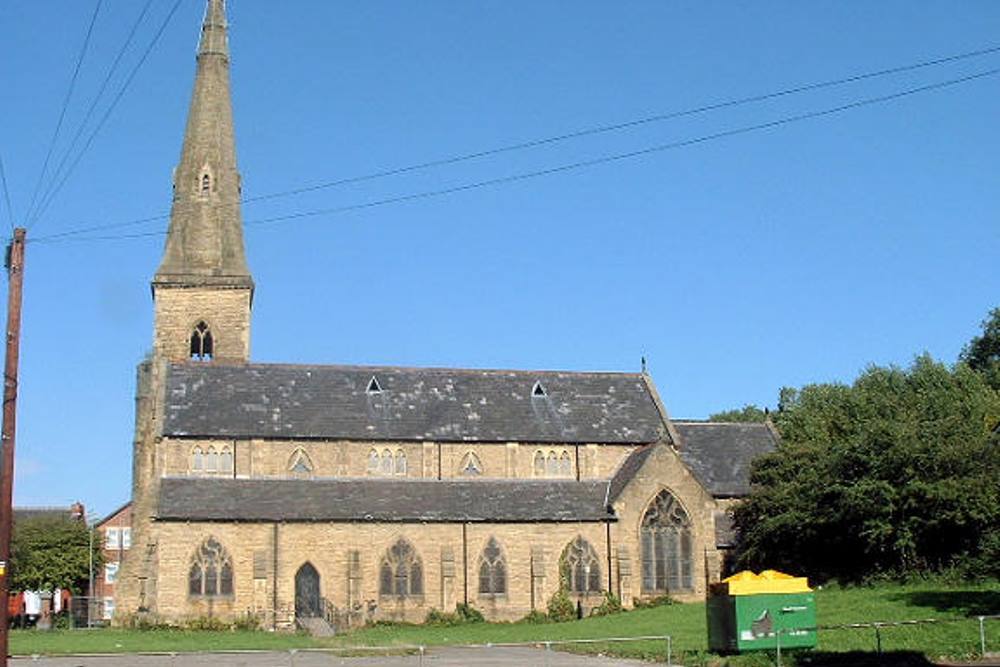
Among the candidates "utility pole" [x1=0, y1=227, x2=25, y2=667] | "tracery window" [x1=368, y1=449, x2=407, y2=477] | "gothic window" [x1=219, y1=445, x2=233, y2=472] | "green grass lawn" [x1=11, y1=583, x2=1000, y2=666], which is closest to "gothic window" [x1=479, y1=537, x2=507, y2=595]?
"green grass lawn" [x1=11, y1=583, x2=1000, y2=666]

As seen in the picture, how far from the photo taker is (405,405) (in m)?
61.4

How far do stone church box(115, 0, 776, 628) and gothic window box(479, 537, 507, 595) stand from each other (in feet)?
0.22

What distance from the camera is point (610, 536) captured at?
57781mm

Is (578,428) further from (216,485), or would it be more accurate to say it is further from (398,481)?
(216,485)

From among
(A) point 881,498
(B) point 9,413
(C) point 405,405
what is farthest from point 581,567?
(B) point 9,413

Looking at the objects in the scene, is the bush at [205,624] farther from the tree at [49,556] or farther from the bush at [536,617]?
the tree at [49,556]

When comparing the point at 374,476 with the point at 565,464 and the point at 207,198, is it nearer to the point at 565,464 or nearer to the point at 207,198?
the point at 565,464

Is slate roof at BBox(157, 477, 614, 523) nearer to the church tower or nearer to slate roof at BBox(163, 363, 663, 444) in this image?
slate roof at BBox(163, 363, 663, 444)

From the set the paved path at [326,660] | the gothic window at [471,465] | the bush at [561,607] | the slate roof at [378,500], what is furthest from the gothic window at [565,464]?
the paved path at [326,660]

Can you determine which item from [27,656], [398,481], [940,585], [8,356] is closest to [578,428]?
[398,481]

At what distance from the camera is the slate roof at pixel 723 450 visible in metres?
62.1

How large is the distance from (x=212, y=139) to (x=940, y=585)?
40.5 m

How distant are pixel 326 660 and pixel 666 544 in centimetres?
2819

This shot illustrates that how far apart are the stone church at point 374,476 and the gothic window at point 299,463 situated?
0.24 ft
